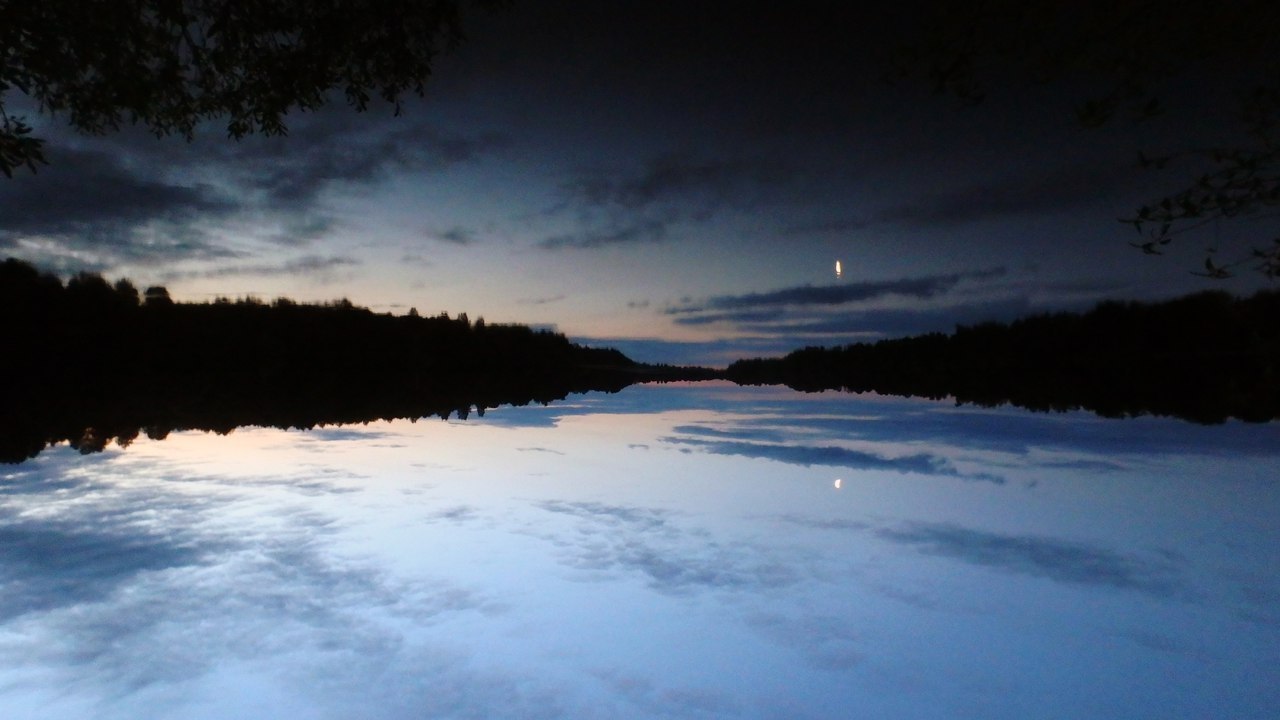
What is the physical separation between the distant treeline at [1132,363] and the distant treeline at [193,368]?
21416 mm

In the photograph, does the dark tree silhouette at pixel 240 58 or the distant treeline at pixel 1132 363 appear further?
the distant treeline at pixel 1132 363

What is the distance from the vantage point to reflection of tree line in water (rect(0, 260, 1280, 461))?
20969 mm

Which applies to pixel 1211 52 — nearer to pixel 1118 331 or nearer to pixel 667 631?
pixel 667 631

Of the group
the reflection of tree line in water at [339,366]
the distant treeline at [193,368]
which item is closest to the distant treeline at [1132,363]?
the reflection of tree line in water at [339,366]

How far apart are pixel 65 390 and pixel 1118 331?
61.7 m

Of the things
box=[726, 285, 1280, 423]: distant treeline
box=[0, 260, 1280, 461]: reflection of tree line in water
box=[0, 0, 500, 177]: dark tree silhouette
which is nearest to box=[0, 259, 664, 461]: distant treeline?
box=[0, 260, 1280, 461]: reflection of tree line in water

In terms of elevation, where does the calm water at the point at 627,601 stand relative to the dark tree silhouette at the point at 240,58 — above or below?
below

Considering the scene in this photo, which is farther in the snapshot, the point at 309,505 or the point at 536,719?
the point at 309,505

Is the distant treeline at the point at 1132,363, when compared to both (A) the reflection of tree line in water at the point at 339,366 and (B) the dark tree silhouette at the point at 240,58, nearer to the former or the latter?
(A) the reflection of tree line in water at the point at 339,366

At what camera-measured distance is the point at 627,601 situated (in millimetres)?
6172

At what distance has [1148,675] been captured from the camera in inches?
193

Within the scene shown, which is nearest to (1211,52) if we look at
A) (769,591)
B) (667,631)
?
(769,591)

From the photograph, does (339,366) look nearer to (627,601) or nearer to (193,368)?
(193,368)

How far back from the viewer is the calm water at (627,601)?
15.4ft
